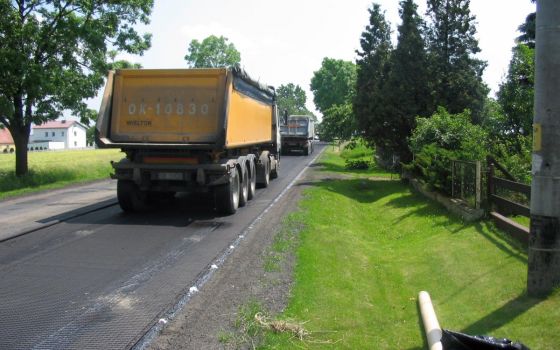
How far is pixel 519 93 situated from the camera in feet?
53.0

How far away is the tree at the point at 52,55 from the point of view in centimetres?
1883

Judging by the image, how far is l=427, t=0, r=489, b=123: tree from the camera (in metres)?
17.7

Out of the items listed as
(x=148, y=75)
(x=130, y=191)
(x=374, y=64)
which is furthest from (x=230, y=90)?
(x=374, y=64)

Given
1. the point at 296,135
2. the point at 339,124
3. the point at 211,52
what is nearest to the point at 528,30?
the point at 339,124

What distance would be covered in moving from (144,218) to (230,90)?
3183 mm

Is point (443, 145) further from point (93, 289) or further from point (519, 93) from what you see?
point (93, 289)

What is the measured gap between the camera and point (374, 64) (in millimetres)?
21328

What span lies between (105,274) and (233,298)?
76.0 inches

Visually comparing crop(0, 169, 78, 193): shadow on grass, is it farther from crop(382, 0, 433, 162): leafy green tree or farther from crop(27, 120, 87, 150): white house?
crop(27, 120, 87, 150): white house

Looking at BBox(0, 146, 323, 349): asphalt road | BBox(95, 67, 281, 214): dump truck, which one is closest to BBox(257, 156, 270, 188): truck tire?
BBox(95, 67, 281, 214): dump truck

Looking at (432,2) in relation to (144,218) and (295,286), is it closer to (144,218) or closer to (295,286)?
(144,218)

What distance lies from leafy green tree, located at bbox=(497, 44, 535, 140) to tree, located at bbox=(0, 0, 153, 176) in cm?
1432

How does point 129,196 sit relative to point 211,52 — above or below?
below

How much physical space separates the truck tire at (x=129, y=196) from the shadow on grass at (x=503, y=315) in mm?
8323
